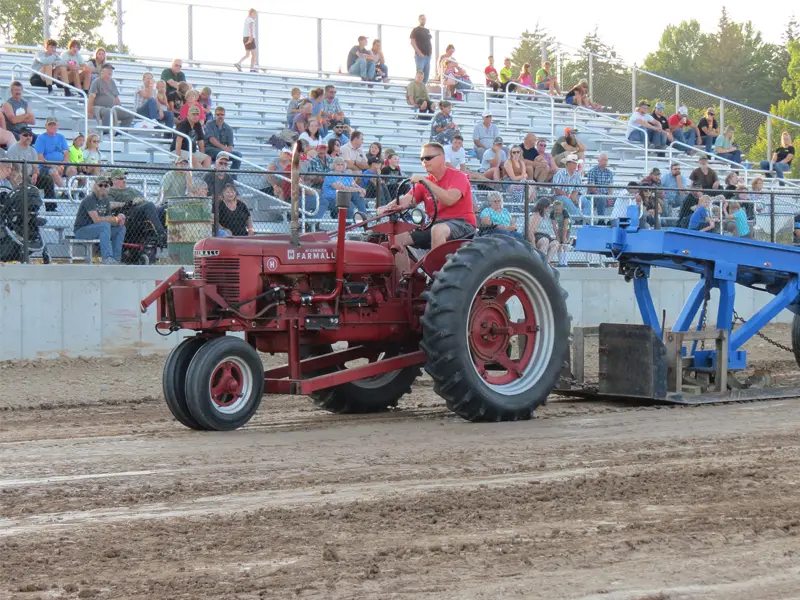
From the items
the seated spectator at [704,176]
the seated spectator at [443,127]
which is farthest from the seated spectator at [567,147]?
the seated spectator at [443,127]

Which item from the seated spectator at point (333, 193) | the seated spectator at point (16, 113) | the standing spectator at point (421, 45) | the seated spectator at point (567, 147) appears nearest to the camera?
the seated spectator at point (333, 193)

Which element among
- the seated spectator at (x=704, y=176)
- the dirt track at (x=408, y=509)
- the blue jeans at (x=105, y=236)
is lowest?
the dirt track at (x=408, y=509)

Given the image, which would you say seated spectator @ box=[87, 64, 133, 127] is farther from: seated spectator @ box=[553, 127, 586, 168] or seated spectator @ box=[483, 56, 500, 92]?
seated spectator @ box=[483, 56, 500, 92]

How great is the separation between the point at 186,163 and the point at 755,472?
10967mm

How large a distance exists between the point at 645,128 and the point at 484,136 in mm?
5437

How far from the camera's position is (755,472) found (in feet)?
20.5

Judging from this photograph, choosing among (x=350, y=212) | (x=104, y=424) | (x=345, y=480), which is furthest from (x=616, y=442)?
(x=350, y=212)

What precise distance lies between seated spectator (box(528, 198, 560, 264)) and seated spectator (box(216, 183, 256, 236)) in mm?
3894

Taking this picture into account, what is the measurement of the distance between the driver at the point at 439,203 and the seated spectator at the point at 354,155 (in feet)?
26.6

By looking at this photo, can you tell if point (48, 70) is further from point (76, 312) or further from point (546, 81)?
point (546, 81)

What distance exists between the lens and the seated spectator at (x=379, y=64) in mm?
24578

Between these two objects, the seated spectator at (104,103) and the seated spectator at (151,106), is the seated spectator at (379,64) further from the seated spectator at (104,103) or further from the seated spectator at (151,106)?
the seated spectator at (104,103)

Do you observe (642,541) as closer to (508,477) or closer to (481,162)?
(508,477)

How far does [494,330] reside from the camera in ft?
29.5
